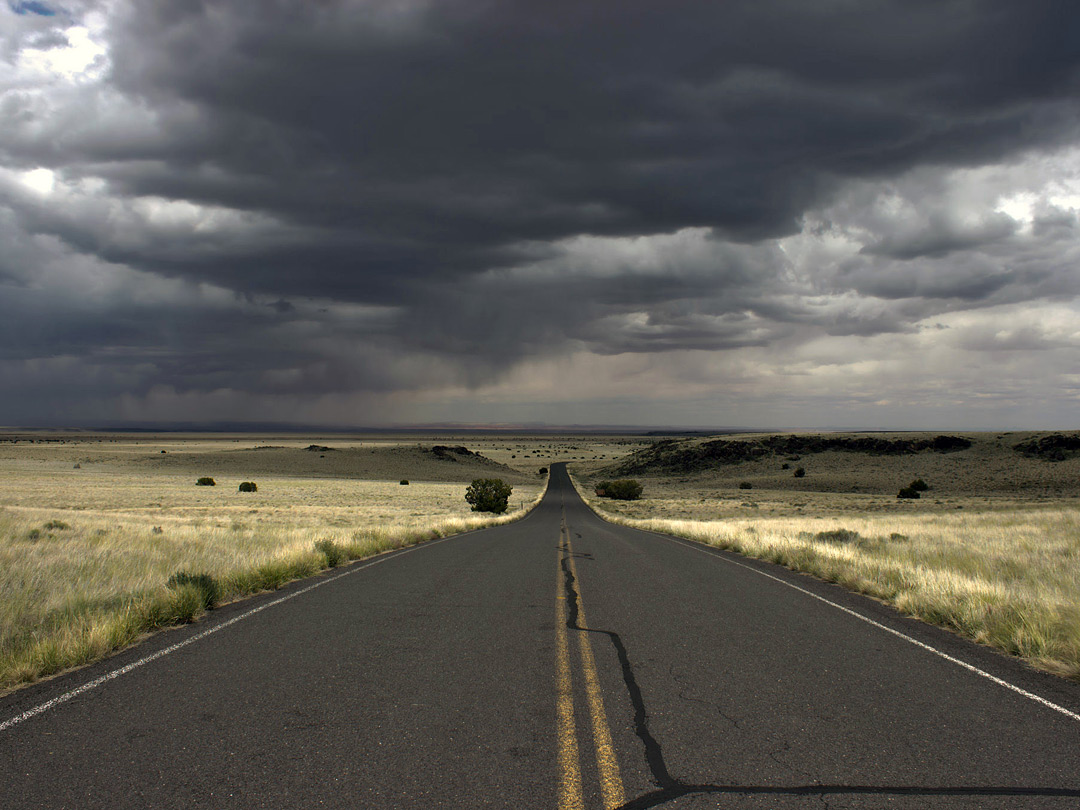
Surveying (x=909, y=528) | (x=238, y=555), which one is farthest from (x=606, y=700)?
(x=909, y=528)

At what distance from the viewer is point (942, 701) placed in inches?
223

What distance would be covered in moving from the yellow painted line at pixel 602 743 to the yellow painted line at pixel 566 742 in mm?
151

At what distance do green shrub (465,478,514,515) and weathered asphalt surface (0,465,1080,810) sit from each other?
1355 inches

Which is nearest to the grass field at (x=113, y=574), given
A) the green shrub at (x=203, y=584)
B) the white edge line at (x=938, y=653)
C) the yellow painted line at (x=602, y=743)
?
the green shrub at (x=203, y=584)

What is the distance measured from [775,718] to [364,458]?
111m

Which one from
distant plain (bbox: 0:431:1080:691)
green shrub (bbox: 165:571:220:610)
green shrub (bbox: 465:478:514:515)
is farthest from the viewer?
green shrub (bbox: 465:478:514:515)

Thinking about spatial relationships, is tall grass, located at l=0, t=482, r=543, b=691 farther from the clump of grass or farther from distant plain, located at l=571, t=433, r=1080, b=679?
the clump of grass

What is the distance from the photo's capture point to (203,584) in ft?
30.7

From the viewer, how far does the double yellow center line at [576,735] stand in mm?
3871

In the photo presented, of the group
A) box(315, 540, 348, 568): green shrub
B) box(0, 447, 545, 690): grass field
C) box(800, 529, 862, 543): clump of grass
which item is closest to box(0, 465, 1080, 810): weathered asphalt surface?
box(0, 447, 545, 690): grass field

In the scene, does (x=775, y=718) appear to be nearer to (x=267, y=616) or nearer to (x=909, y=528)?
(x=267, y=616)

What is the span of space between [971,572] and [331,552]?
1352 centimetres

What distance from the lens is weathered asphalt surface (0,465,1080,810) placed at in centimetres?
400

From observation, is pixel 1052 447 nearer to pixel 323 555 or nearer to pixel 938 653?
pixel 938 653
